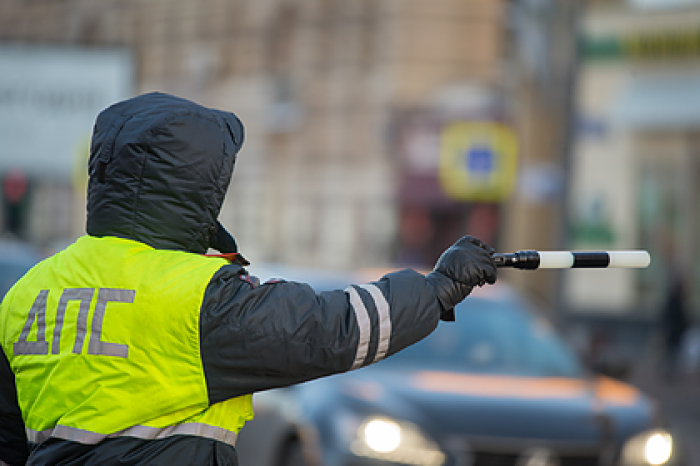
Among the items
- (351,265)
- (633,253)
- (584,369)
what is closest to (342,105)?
(351,265)

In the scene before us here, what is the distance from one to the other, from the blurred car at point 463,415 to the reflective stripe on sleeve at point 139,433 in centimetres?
291

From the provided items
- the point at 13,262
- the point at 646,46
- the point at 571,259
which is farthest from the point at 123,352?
the point at 646,46

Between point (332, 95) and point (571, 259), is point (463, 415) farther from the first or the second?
point (332, 95)

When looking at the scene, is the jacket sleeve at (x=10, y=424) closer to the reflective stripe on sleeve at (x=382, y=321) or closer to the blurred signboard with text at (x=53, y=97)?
the reflective stripe on sleeve at (x=382, y=321)

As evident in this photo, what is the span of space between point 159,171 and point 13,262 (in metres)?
5.35

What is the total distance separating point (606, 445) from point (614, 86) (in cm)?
1285

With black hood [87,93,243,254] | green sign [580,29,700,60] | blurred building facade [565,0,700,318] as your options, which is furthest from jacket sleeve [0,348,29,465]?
blurred building facade [565,0,700,318]

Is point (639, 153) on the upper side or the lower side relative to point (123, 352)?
lower

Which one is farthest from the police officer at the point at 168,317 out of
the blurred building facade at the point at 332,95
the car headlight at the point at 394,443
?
the blurred building facade at the point at 332,95

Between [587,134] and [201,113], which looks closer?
[201,113]

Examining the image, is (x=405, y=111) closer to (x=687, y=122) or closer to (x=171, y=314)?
(x=687, y=122)

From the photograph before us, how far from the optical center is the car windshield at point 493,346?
19.7 ft

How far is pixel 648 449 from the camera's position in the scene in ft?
17.2

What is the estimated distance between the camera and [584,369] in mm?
6223
